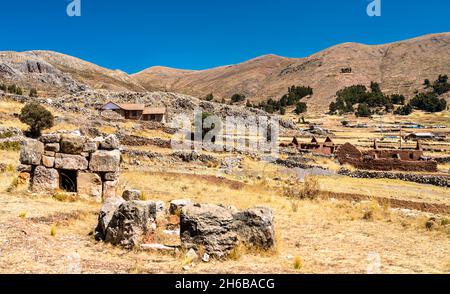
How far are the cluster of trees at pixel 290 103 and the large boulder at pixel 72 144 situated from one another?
106603mm

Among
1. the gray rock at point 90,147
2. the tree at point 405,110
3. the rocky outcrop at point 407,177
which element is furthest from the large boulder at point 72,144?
the tree at point 405,110

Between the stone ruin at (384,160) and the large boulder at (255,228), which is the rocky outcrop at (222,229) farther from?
the stone ruin at (384,160)

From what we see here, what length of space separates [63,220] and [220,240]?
4.91 m

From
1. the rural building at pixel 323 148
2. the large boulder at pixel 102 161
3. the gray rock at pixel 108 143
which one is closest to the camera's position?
the large boulder at pixel 102 161

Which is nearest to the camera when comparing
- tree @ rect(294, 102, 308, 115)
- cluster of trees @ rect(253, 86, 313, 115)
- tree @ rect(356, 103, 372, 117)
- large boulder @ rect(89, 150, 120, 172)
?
large boulder @ rect(89, 150, 120, 172)

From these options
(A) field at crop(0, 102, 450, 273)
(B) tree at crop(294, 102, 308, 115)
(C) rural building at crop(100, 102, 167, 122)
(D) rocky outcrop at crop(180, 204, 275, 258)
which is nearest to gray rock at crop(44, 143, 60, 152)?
(A) field at crop(0, 102, 450, 273)

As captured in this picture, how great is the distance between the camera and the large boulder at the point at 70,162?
14.2 meters

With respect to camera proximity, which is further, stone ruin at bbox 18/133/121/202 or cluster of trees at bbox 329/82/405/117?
cluster of trees at bbox 329/82/405/117

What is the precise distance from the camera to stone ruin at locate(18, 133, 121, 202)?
46.5ft

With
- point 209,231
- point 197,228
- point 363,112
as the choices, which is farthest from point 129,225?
point 363,112

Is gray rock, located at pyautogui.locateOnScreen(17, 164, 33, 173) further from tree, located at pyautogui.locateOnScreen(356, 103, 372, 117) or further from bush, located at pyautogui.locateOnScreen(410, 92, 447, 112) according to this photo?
bush, located at pyautogui.locateOnScreen(410, 92, 447, 112)

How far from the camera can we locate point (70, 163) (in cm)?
1423
